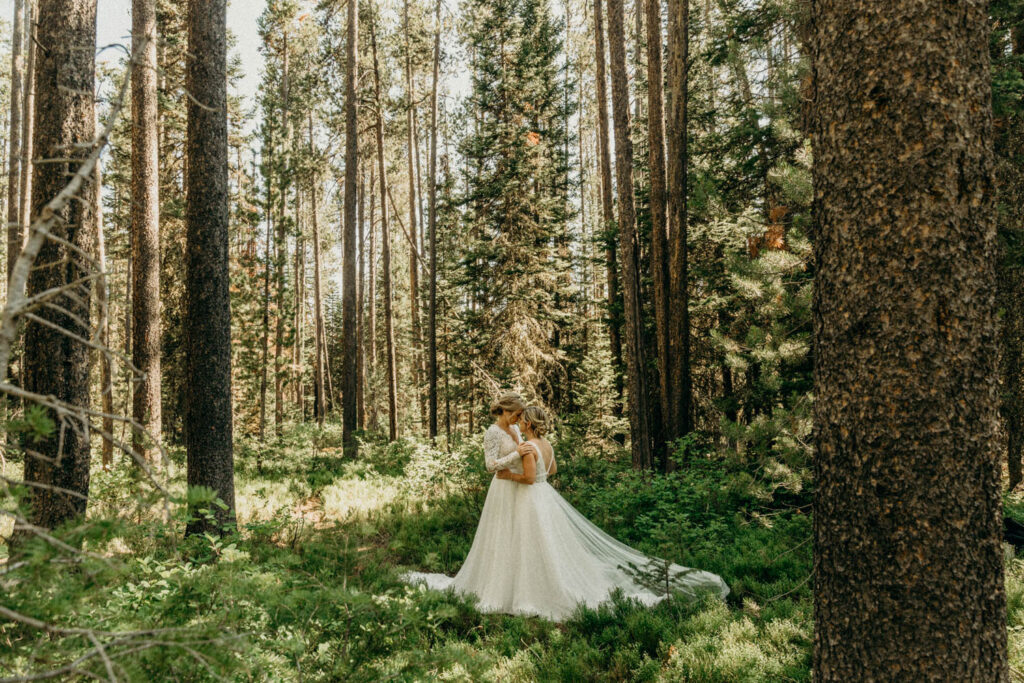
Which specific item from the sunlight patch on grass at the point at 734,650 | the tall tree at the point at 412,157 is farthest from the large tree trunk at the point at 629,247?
the tall tree at the point at 412,157

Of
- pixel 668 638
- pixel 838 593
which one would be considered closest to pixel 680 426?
pixel 668 638

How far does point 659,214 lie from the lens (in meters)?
11.7

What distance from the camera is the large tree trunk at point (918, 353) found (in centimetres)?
236

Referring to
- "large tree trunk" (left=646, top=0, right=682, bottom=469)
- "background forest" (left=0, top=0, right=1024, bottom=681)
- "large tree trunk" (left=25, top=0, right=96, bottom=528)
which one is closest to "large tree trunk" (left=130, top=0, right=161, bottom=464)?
"background forest" (left=0, top=0, right=1024, bottom=681)

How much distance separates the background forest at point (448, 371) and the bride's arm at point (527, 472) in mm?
1491

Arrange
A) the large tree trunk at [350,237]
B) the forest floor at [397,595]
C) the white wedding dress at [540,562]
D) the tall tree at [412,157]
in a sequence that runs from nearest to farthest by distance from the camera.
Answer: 1. the forest floor at [397,595]
2. the white wedding dress at [540,562]
3. the large tree trunk at [350,237]
4. the tall tree at [412,157]

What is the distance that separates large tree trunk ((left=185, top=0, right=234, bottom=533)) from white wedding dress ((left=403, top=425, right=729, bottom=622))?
285cm

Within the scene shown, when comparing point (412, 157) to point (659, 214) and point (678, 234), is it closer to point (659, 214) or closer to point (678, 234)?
point (659, 214)

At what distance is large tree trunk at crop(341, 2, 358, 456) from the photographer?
1441 cm

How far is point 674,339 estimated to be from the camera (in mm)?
11141

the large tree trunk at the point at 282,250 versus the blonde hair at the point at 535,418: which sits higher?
the large tree trunk at the point at 282,250

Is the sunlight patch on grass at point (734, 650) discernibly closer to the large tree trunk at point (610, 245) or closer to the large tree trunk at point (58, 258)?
the large tree trunk at point (58, 258)

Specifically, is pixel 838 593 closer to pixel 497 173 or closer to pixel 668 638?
pixel 668 638

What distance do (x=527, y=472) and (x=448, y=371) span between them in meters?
10.8
